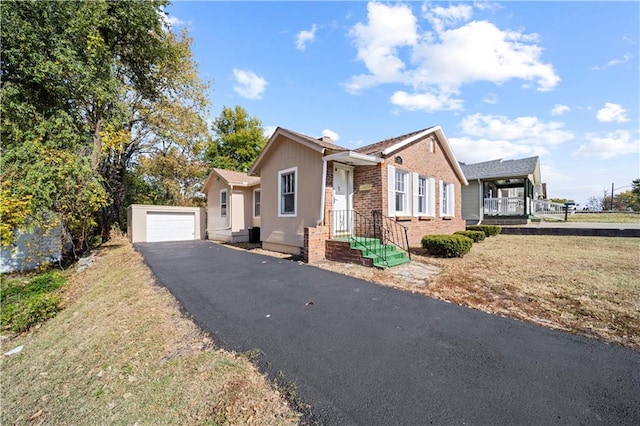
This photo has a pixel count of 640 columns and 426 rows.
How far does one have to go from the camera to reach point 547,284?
5.64m

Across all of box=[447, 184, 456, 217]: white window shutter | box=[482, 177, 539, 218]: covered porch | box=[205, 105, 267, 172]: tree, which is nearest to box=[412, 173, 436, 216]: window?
box=[447, 184, 456, 217]: white window shutter

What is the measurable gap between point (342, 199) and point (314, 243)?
2.14 metres

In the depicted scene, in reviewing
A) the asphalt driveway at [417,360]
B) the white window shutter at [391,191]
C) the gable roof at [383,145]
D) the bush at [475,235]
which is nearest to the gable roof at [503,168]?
the bush at [475,235]

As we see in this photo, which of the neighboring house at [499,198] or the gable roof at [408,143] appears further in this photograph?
the neighboring house at [499,198]

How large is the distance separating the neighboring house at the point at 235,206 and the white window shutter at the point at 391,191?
7.62 m

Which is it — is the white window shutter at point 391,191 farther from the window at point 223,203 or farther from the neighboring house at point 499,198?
the neighboring house at point 499,198

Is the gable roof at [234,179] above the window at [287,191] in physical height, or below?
above

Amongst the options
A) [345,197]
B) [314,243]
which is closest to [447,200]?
[345,197]

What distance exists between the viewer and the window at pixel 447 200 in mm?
12789

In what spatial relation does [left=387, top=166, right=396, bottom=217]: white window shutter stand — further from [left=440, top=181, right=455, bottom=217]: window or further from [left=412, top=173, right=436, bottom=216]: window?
Result: [left=440, top=181, right=455, bottom=217]: window

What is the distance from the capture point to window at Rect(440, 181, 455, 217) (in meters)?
12.8

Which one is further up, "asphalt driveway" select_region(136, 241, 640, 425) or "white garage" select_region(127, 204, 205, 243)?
"white garage" select_region(127, 204, 205, 243)

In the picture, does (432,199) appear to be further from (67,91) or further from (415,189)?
(67,91)

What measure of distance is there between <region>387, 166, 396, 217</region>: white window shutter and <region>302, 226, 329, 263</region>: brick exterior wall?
236cm
